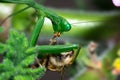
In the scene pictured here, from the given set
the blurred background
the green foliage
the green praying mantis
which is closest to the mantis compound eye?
the green praying mantis

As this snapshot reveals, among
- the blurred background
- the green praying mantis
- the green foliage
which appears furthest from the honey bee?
the blurred background

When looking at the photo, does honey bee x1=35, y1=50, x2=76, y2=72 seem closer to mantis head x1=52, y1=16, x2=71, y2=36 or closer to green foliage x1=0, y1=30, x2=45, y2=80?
mantis head x1=52, y1=16, x2=71, y2=36

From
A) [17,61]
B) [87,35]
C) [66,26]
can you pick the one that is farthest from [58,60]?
[87,35]

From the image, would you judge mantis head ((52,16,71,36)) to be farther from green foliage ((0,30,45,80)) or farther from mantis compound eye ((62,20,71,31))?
green foliage ((0,30,45,80))

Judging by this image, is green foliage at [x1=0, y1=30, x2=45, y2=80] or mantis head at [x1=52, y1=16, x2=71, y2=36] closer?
green foliage at [x1=0, y1=30, x2=45, y2=80]

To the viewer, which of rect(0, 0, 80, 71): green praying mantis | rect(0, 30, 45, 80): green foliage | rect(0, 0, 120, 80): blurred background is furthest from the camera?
rect(0, 0, 120, 80): blurred background

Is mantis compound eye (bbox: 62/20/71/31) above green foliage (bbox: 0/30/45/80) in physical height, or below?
above

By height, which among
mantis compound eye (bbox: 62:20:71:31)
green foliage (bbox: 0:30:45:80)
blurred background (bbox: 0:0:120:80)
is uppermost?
mantis compound eye (bbox: 62:20:71:31)

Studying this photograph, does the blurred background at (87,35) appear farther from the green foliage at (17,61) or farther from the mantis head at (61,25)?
the green foliage at (17,61)

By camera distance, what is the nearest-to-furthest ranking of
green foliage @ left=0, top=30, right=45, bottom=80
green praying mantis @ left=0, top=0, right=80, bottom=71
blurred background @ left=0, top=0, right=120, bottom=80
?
green foliage @ left=0, top=30, right=45, bottom=80 < green praying mantis @ left=0, top=0, right=80, bottom=71 < blurred background @ left=0, top=0, right=120, bottom=80
